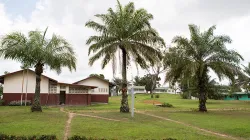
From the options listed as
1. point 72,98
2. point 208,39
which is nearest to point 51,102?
point 72,98

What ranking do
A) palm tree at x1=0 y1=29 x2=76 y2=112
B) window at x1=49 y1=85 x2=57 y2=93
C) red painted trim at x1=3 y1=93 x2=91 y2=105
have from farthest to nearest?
window at x1=49 y1=85 x2=57 y2=93
red painted trim at x1=3 y1=93 x2=91 y2=105
palm tree at x1=0 y1=29 x2=76 y2=112

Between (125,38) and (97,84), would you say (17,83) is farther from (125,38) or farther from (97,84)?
(125,38)

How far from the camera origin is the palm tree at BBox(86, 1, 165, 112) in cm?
2309

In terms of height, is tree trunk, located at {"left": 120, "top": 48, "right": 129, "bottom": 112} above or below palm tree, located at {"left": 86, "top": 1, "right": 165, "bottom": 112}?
below

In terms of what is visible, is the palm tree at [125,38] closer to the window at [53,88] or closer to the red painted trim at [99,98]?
the window at [53,88]

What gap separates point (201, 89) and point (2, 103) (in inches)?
1024

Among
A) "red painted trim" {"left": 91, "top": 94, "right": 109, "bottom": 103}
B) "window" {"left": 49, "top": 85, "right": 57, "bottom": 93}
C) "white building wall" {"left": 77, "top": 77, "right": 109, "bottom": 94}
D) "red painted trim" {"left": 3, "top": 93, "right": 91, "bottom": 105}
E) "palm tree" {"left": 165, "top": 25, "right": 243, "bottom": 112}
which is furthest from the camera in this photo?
"red painted trim" {"left": 91, "top": 94, "right": 109, "bottom": 103}

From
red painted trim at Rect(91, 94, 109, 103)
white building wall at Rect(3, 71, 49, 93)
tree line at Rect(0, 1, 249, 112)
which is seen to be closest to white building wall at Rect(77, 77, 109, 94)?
red painted trim at Rect(91, 94, 109, 103)

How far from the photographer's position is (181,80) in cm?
2661

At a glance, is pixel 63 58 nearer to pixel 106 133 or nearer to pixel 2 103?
pixel 106 133

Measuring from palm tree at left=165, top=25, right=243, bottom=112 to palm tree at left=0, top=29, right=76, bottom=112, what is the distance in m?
10.5

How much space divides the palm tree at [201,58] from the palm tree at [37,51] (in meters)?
10.5

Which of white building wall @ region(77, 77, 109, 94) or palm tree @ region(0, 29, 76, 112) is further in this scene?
white building wall @ region(77, 77, 109, 94)

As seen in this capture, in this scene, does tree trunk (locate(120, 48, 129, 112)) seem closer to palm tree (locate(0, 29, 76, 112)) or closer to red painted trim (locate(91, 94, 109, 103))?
palm tree (locate(0, 29, 76, 112))
